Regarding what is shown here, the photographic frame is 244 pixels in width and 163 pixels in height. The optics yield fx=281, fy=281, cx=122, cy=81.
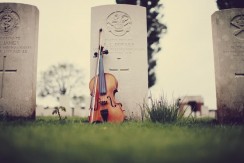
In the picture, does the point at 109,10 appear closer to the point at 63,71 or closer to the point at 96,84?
the point at 96,84

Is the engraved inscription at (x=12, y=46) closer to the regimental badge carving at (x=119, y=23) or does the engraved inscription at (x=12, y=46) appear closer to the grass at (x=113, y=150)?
the regimental badge carving at (x=119, y=23)

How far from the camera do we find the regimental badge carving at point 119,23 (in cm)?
625

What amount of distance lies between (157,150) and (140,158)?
0.90 ft

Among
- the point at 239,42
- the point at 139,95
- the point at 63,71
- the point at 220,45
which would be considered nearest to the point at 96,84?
the point at 139,95

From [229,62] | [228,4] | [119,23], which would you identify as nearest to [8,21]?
[119,23]

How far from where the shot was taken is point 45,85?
91.4ft

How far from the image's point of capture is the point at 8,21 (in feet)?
19.5

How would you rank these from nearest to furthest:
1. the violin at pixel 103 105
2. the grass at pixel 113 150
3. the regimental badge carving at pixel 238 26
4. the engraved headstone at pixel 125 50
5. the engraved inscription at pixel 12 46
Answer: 1. the grass at pixel 113 150
2. the violin at pixel 103 105
3. the regimental badge carving at pixel 238 26
4. the engraved inscription at pixel 12 46
5. the engraved headstone at pixel 125 50

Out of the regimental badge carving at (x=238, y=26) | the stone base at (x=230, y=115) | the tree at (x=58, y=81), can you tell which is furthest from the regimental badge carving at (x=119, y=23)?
the tree at (x=58, y=81)

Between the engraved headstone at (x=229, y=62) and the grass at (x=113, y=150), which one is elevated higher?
the engraved headstone at (x=229, y=62)

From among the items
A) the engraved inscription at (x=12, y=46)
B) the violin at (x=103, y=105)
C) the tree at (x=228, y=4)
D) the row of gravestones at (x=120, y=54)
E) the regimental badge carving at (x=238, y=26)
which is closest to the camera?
the violin at (x=103, y=105)

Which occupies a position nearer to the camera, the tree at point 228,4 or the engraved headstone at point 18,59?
the engraved headstone at point 18,59

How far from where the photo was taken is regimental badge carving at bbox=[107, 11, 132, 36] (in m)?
6.25

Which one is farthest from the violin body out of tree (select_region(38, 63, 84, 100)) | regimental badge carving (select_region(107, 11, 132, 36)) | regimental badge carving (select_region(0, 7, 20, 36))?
tree (select_region(38, 63, 84, 100))
